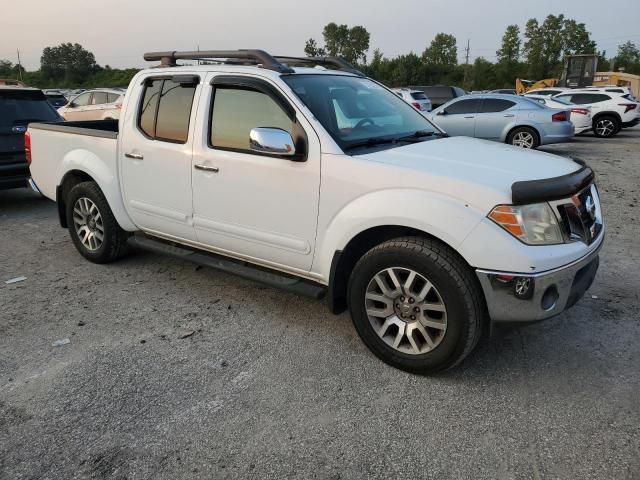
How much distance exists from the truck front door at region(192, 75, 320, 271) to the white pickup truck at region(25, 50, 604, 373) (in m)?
0.01

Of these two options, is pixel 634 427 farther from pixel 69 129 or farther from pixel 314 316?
pixel 69 129

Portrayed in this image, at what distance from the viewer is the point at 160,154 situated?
4184 mm

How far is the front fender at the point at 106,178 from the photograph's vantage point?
4684 millimetres

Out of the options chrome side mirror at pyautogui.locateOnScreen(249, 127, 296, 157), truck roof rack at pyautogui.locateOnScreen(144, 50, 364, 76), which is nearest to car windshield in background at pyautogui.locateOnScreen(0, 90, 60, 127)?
truck roof rack at pyautogui.locateOnScreen(144, 50, 364, 76)

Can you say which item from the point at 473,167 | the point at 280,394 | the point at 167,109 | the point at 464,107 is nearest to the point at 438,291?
the point at 473,167

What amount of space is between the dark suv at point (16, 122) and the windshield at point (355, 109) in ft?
17.5

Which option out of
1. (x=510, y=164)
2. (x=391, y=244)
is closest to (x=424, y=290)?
(x=391, y=244)

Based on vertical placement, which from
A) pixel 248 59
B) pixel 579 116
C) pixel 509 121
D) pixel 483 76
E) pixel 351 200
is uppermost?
pixel 483 76

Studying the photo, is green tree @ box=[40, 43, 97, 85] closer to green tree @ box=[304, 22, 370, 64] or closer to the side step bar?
green tree @ box=[304, 22, 370, 64]

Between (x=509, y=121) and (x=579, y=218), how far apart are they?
11004 millimetres

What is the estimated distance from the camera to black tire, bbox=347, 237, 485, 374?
2.86 meters

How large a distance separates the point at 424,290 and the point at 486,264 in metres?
0.40

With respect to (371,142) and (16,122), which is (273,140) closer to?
(371,142)

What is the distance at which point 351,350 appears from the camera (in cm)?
349
